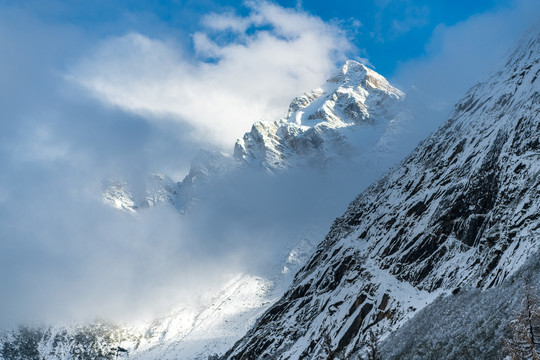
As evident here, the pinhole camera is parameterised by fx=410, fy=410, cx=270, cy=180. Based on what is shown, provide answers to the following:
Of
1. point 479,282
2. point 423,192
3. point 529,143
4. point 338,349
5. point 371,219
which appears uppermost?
point 371,219

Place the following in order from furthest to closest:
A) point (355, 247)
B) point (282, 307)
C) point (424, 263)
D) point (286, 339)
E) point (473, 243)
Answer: point (282, 307)
point (355, 247)
point (286, 339)
point (424, 263)
point (473, 243)

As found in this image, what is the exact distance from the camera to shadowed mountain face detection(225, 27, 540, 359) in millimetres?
50125

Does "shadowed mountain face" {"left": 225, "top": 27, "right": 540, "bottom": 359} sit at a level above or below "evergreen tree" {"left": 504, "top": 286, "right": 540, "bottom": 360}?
above

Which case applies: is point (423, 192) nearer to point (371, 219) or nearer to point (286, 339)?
point (371, 219)

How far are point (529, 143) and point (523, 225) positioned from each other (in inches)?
571

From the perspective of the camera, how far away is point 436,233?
62.6 metres

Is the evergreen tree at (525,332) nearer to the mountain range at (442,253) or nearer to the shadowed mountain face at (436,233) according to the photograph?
the mountain range at (442,253)

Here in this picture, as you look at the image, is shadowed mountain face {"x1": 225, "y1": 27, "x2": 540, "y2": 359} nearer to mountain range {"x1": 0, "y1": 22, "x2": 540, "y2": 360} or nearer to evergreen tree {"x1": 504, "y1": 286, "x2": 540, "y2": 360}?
mountain range {"x1": 0, "y1": 22, "x2": 540, "y2": 360}

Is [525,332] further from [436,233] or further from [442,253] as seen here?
[436,233]

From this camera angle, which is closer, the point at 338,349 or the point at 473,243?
the point at 473,243

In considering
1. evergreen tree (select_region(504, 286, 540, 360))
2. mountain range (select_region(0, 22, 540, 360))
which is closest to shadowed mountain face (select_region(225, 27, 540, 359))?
mountain range (select_region(0, 22, 540, 360))

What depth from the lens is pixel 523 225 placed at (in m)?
45.6

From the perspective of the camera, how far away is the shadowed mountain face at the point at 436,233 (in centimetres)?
5012

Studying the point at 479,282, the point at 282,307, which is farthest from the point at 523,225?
the point at 282,307
